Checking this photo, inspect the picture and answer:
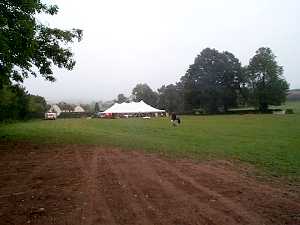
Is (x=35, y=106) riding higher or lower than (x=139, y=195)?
higher

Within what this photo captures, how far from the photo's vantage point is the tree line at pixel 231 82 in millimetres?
88938

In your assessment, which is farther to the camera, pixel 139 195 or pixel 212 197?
pixel 139 195

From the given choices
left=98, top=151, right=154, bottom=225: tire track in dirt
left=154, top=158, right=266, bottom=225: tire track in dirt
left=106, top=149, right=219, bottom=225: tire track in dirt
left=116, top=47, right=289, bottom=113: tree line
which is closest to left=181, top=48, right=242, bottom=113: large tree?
left=116, top=47, right=289, bottom=113: tree line

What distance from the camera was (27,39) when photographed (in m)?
19.2

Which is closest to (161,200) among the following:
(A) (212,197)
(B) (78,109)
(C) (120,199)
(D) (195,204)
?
(D) (195,204)

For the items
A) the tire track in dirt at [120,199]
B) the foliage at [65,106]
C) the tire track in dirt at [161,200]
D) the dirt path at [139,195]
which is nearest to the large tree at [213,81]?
the dirt path at [139,195]

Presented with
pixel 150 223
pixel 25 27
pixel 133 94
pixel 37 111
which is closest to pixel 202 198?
pixel 150 223

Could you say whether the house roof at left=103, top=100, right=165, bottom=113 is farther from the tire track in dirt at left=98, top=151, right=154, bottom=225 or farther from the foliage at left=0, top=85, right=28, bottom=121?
the tire track in dirt at left=98, top=151, right=154, bottom=225

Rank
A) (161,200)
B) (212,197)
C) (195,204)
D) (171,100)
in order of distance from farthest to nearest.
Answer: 1. (171,100)
2. (212,197)
3. (161,200)
4. (195,204)

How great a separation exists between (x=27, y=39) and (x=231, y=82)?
78967mm

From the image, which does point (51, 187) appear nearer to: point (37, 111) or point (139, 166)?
point (139, 166)

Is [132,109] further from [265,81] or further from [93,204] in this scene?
[93,204]

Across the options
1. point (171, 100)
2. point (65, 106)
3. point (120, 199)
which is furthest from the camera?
point (65, 106)

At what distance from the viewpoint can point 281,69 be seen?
92688 millimetres
